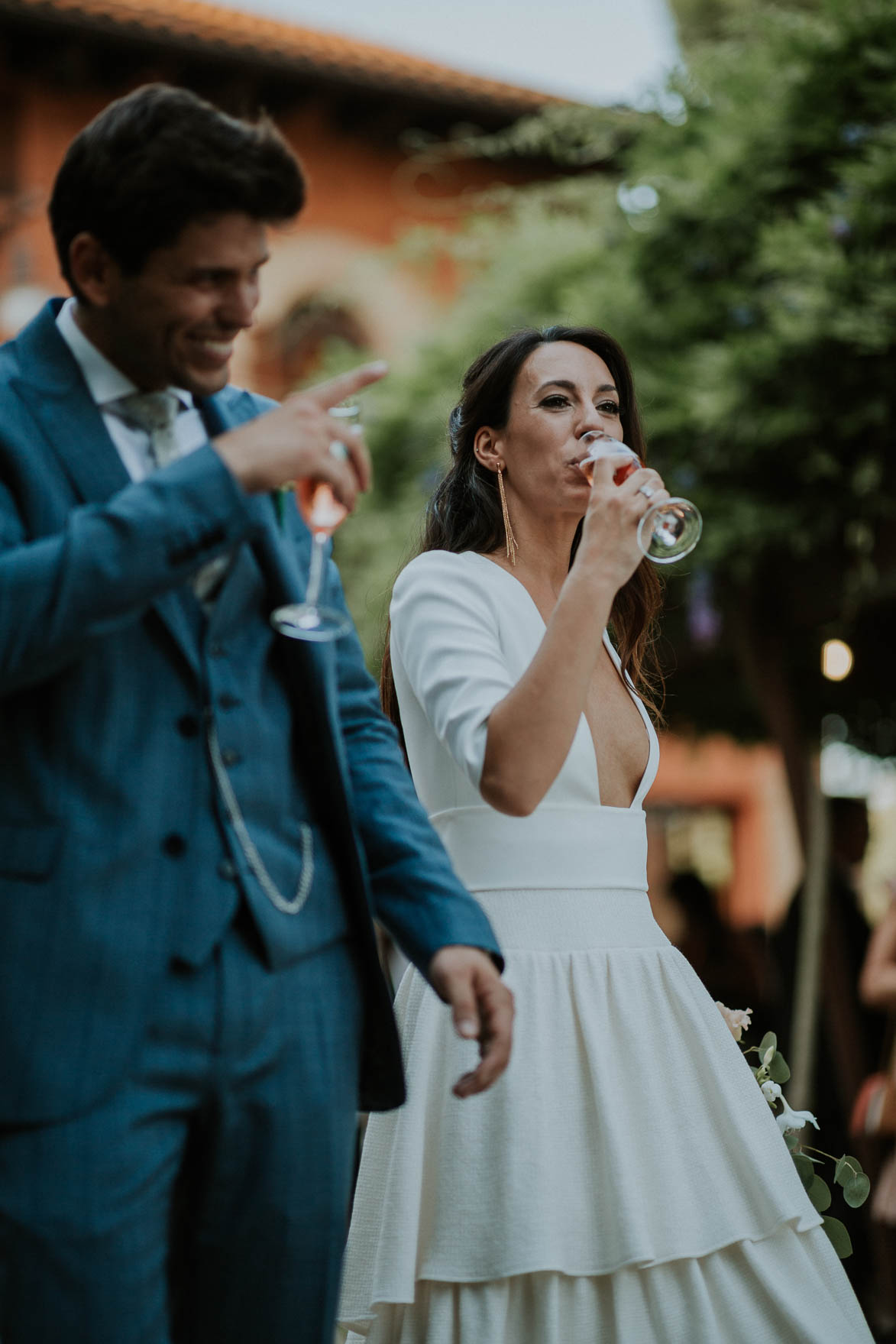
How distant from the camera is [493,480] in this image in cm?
274

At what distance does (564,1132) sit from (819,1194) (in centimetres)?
70

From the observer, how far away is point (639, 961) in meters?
2.31

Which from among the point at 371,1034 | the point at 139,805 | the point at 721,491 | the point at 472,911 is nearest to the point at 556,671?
the point at 472,911

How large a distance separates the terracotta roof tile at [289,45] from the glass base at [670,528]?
1112cm

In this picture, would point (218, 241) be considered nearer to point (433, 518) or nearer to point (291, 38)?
point (433, 518)

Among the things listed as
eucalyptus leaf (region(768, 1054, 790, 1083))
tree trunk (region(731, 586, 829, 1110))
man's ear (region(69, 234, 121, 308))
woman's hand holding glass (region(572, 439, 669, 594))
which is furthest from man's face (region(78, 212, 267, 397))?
tree trunk (region(731, 586, 829, 1110))

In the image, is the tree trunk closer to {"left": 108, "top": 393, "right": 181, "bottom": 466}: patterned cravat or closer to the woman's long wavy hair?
the woman's long wavy hair

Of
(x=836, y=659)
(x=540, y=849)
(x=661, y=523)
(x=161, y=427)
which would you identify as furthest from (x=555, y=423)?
(x=836, y=659)

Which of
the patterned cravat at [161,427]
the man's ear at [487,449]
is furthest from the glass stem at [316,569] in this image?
the man's ear at [487,449]

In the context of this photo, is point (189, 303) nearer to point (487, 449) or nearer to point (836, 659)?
point (487, 449)

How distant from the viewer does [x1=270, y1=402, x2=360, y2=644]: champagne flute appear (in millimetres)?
1531

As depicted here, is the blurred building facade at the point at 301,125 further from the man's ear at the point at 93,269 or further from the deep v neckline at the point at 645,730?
the man's ear at the point at 93,269

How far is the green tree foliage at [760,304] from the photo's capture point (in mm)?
4957

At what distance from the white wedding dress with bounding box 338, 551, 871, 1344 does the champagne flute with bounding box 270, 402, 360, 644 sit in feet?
1.90
